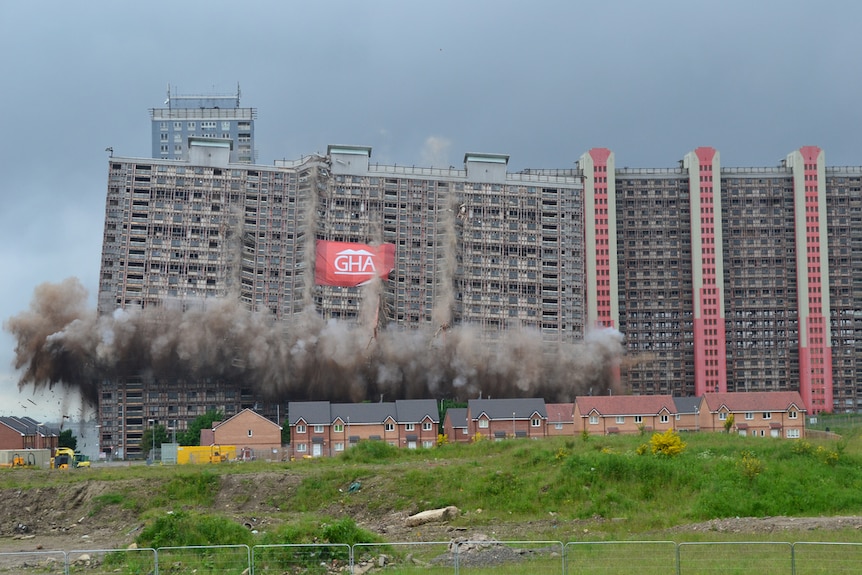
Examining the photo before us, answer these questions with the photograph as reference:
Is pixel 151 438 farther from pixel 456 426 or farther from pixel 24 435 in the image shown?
pixel 456 426

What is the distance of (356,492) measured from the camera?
2234 inches

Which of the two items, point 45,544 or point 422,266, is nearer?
point 45,544

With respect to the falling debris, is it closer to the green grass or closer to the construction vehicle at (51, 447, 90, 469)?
the construction vehicle at (51, 447, 90, 469)

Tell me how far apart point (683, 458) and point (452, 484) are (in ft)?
41.1

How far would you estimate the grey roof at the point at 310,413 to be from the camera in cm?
10672

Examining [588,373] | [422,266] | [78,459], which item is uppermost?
[422,266]

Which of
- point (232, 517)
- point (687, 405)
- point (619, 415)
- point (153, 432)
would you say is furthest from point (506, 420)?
point (232, 517)

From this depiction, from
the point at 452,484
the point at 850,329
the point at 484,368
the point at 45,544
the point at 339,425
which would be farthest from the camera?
the point at 850,329

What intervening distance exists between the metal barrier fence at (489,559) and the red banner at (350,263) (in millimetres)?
97451

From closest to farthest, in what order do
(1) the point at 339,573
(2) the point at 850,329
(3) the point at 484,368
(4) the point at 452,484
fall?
(1) the point at 339,573 → (4) the point at 452,484 → (3) the point at 484,368 → (2) the point at 850,329

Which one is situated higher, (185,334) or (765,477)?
(185,334)

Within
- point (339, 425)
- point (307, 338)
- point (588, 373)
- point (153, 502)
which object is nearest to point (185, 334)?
point (307, 338)

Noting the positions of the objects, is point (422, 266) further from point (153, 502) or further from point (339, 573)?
point (339, 573)

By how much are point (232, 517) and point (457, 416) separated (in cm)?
6301
